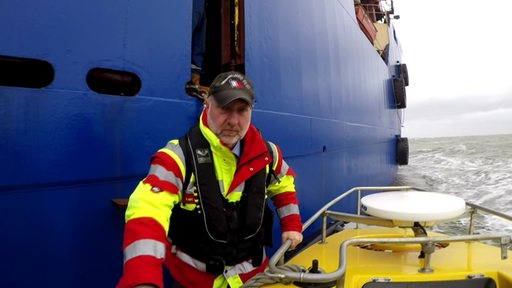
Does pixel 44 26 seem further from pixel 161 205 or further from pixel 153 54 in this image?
pixel 161 205

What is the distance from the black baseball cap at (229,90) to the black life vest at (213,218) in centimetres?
21

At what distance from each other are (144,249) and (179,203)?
1.43ft

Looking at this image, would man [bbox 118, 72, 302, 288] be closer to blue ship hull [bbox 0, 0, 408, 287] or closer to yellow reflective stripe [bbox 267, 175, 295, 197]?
yellow reflective stripe [bbox 267, 175, 295, 197]

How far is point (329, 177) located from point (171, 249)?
3.69 m

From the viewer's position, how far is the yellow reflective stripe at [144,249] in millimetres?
1273

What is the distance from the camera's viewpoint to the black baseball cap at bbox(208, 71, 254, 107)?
5.26ft

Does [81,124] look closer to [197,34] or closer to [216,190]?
[216,190]

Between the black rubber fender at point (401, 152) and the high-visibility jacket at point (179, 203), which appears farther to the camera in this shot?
the black rubber fender at point (401, 152)

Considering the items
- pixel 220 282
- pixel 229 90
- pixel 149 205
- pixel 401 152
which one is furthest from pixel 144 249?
pixel 401 152

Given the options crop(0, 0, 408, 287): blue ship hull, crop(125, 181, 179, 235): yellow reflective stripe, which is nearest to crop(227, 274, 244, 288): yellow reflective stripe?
crop(125, 181, 179, 235): yellow reflective stripe

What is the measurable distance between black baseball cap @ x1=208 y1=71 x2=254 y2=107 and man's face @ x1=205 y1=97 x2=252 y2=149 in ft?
0.10

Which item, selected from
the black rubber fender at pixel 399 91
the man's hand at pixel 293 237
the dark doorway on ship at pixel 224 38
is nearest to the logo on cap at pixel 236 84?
the man's hand at pixel 293 237

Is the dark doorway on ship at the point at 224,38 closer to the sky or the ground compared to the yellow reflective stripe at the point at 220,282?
closer to the sky

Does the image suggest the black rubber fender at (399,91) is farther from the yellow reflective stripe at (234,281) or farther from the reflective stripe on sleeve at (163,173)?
the reflective stripe on sleeve at (163,173)
